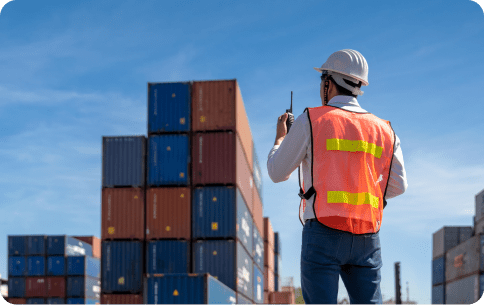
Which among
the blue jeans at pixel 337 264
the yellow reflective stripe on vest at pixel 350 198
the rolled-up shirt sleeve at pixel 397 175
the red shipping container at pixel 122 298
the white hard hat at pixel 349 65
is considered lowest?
the red shipping container at pixel 122 298

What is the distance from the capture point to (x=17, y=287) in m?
43.4

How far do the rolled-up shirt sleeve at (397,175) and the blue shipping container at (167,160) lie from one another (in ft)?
57.2

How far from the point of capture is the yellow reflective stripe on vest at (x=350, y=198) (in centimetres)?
262

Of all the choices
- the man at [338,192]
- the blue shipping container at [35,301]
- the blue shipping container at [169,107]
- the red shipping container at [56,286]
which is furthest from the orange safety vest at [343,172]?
the blue shipping container at [35,301]

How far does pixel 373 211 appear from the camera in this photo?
271cm

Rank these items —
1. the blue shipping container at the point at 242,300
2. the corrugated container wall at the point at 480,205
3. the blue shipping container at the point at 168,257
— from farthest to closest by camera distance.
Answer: the corrugated container wall at the point at 480,205 < the blue shipping container at the point at 242,300 < the blue shipping container at the point at 168,257

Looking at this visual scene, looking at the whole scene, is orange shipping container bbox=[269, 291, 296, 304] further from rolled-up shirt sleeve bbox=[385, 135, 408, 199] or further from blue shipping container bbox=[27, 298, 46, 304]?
rolled-up shirt sleeve bbox=[385, 135, 408, 199]

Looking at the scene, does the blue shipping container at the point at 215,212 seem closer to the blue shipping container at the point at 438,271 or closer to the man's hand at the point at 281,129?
the man's hand at the point at 281,129

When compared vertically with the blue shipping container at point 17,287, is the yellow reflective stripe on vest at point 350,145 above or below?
above

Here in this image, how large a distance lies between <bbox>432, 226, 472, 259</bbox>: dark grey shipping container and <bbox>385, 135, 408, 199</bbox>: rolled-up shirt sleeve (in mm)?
38430

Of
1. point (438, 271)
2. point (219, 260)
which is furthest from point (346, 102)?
point (438, 271)

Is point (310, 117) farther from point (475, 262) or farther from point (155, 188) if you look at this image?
point (475, 262)

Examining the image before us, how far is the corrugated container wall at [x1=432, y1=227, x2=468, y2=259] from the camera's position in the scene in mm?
Answer: 38688

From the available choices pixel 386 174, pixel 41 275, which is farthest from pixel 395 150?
pixel 41 275
